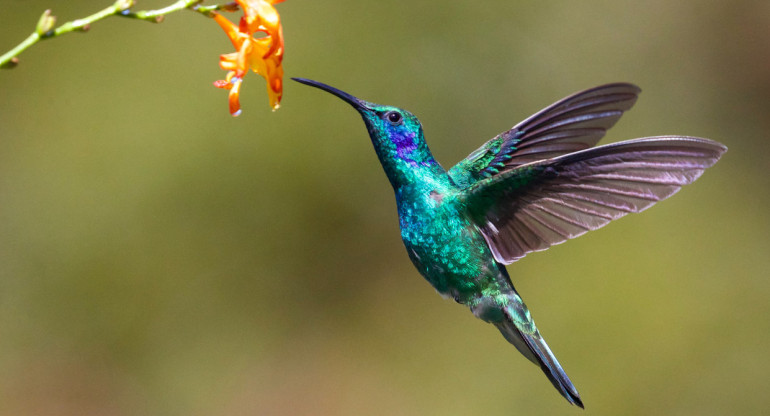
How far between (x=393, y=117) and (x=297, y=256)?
3033 millimetres

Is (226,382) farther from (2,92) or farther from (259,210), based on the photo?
(2,92)

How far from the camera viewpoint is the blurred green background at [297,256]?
4684mm

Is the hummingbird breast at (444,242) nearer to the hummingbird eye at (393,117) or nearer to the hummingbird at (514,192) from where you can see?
the hummingbird at (514,192)

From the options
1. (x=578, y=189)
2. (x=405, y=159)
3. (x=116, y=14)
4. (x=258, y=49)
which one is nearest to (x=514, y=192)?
(x=578, y=189)

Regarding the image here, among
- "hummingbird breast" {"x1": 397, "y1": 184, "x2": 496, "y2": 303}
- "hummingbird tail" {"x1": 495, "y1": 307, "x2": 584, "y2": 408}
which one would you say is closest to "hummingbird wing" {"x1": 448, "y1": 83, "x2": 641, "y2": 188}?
"hummingbird breast" {"x1": 397, "y1": 184, "x2": 496, "y2": 303}

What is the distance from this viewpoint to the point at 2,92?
187 inches

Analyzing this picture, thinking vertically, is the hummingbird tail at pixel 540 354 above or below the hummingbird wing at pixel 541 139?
below

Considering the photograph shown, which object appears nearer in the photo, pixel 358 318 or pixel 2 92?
pixel 2 92

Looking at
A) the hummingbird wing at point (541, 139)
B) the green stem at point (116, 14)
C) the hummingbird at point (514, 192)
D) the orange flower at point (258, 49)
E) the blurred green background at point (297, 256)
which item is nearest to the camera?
the green stem at point (116, 14)

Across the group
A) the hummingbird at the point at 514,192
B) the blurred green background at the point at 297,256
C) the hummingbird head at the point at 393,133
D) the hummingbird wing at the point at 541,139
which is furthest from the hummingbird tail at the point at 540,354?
the blurred green background at the point at 297,256

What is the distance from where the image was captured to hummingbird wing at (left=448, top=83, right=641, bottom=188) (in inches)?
95.0

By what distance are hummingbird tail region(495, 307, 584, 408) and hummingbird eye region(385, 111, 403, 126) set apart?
2.38ft

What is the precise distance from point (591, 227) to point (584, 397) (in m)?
2.77

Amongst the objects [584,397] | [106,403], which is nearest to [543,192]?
[584,397]
